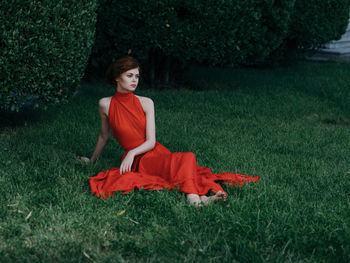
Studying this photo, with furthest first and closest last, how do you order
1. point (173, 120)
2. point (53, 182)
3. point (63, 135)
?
1. point (173, 120)
2. point (63, 135)
3. point (53, 182)

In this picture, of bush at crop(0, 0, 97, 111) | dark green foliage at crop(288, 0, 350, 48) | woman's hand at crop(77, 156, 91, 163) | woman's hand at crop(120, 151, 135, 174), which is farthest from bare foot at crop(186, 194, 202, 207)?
dark green foliage at crop(288, 0, 350, 48)

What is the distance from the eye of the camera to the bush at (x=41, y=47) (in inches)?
180

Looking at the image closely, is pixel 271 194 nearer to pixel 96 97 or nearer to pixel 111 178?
pixel 111 178

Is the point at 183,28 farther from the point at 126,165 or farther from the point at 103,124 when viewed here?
the point at 126,165

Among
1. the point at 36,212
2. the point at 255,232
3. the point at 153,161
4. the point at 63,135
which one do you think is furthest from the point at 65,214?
the point at 63,135

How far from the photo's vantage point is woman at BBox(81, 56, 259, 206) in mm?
3463

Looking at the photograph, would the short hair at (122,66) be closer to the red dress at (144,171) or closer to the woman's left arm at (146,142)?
the red dress at (144,171)

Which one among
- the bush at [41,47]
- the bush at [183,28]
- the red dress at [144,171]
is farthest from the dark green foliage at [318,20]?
the red dress at [144,171]

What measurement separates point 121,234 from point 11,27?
285cm

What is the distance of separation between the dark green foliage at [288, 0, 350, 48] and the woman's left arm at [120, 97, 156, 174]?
7068mm

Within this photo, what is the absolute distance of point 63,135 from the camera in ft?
17.1

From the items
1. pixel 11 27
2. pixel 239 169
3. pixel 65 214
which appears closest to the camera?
pixel 65 214

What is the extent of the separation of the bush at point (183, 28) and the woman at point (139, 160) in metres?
3.50

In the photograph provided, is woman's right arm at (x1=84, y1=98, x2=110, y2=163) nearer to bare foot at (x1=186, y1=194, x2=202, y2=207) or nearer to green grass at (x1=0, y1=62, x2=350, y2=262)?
green grass at (x1=0, y1=62, x2=350, y2=262)
